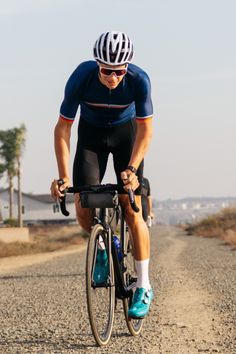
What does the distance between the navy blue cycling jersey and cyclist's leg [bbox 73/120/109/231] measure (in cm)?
10

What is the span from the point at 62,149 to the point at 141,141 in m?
0.66

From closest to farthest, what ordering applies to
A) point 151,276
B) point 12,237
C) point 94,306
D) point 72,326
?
point 94,306 < point 72,326 < point 151,276 < point 12,237

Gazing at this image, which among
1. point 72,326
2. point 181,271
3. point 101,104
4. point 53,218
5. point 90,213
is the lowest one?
point 53,218

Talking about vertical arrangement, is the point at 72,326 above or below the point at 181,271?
above

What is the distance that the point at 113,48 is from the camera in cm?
569

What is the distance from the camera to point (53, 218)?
378 feet

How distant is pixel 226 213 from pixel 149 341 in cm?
6188

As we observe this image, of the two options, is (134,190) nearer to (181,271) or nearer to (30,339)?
(30,339)

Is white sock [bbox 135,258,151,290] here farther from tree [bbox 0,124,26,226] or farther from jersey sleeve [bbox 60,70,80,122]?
tree [bbox 0,124,26,226]

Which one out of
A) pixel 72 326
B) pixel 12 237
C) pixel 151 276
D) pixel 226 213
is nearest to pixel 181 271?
pixel 151 276

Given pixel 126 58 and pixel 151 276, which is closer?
pixel 126 58

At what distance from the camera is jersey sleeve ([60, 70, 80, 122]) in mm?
5969

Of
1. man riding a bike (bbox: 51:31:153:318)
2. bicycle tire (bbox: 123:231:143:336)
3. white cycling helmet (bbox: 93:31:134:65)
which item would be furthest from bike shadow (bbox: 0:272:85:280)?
white cycling helmet (bbox: 93:31:134:65)

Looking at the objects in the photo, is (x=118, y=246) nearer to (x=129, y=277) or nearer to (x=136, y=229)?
(x=136, y=229)
